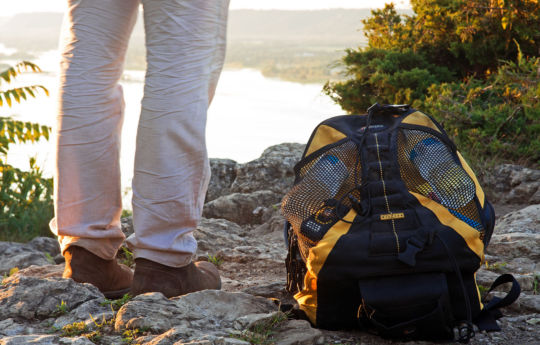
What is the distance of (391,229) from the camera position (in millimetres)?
2047

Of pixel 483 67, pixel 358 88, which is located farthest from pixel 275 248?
pixel 483 67

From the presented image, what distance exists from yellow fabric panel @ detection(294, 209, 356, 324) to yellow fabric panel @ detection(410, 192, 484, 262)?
0.89 feet

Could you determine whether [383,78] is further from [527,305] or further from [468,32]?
[527,305]

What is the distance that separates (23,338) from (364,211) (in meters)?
1.11

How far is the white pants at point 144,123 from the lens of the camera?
2168mm

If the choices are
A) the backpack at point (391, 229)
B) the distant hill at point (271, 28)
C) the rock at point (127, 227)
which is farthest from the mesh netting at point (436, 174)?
the distant hill at point (271, 28)

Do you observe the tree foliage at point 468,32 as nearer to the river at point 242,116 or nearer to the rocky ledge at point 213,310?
the river at point 242,116

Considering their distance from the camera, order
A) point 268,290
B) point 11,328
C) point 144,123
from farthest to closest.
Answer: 1. point 268,290
2. point 144,123
3. point 11,328

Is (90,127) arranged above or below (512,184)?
above

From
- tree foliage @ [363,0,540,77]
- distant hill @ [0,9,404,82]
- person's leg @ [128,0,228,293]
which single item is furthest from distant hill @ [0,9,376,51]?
person's leg @ [128,0,228,293]

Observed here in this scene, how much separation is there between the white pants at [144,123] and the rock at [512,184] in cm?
298

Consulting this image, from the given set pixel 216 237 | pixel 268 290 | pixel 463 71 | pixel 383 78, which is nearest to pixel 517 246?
pixel 268 290

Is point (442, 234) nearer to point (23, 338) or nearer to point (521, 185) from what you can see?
point (23, 338)

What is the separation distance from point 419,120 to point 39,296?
4.90ft
